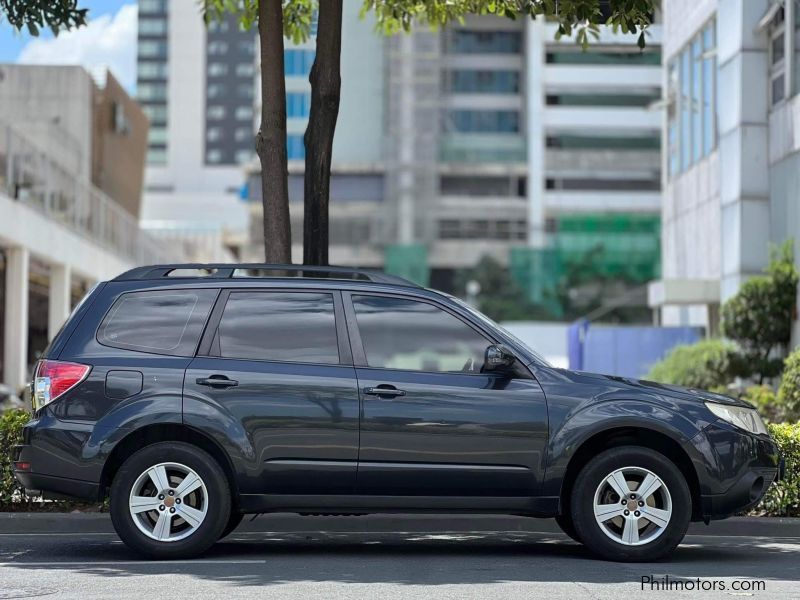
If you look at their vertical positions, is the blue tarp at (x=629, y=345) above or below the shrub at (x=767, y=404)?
above

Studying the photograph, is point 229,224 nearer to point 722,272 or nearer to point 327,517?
point 722,272

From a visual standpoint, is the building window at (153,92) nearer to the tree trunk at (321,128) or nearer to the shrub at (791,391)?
the shrub at (791,391)

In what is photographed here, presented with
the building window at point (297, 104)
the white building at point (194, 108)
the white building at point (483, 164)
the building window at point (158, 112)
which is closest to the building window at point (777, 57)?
the building window at point (297, 104)

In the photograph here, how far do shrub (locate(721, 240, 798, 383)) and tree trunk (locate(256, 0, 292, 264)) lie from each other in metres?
12.5

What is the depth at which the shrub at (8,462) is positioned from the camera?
11.1 meters

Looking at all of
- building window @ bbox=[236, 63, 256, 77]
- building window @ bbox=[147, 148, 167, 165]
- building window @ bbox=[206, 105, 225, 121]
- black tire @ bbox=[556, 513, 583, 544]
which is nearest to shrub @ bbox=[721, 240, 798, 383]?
black tire @ bbox=[556, 513, 583, 544]

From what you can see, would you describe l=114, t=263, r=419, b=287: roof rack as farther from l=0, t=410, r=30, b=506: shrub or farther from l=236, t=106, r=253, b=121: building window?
l=236, t=106, r=253, b=121: building window

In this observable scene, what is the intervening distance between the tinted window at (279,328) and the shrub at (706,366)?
53.1ft

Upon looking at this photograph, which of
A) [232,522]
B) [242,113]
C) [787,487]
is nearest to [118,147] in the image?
[787,487]

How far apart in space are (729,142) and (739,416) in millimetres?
17940

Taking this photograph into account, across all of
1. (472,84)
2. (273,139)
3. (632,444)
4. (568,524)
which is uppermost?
(472,84)

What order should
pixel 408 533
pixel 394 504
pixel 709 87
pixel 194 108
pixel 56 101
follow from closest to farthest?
pixel 394 504 → pixel 408 533 → pixel 709 87 → pixel 56 101 → pixel 194 108

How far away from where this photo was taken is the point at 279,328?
9.23m

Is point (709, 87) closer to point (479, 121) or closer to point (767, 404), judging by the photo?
point (767, 404)
